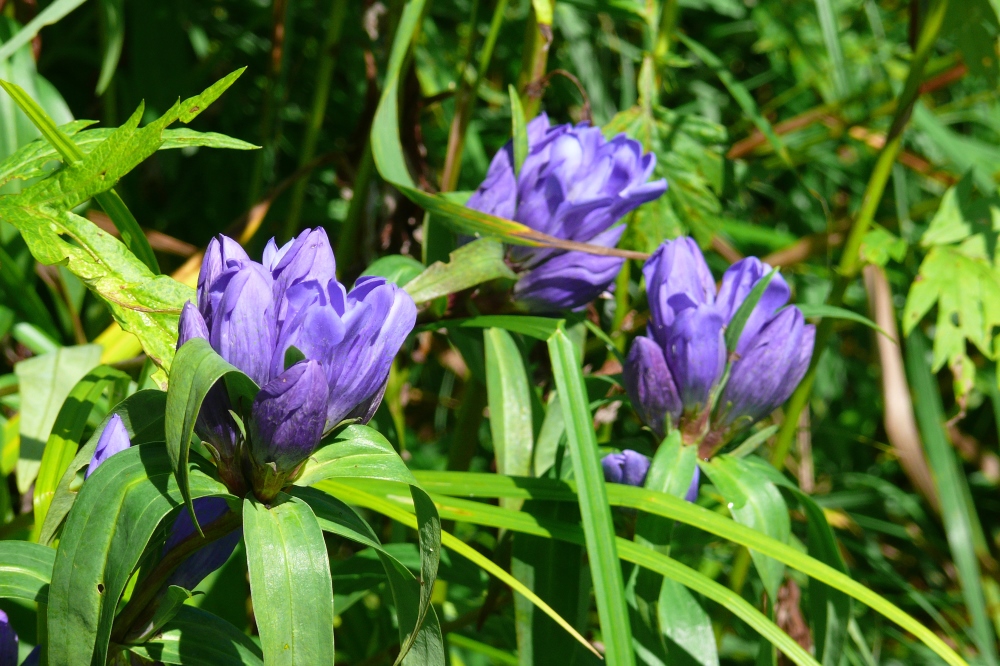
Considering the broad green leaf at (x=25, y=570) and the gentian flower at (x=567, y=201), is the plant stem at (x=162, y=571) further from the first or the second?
the gentian flower at (x=567, y=201)

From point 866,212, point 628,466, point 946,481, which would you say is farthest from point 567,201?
point 946,481

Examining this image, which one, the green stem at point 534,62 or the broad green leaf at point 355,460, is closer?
the broad green leaf at point 355,460

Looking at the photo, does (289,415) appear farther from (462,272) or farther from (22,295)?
(22,295)

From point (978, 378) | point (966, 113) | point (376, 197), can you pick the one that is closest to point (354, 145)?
point (376, 197)

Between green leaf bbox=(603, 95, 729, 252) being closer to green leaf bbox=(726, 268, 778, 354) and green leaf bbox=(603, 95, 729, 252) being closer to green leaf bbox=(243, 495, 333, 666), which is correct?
green leaf bbox=(726, 268, 778, 354)

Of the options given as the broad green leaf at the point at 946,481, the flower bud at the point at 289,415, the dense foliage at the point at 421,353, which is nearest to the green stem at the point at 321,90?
the dense foliage at the point at 421,353

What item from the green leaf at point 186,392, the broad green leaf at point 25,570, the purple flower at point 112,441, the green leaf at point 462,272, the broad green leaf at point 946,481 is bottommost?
the broad green leaf at point 946,481
